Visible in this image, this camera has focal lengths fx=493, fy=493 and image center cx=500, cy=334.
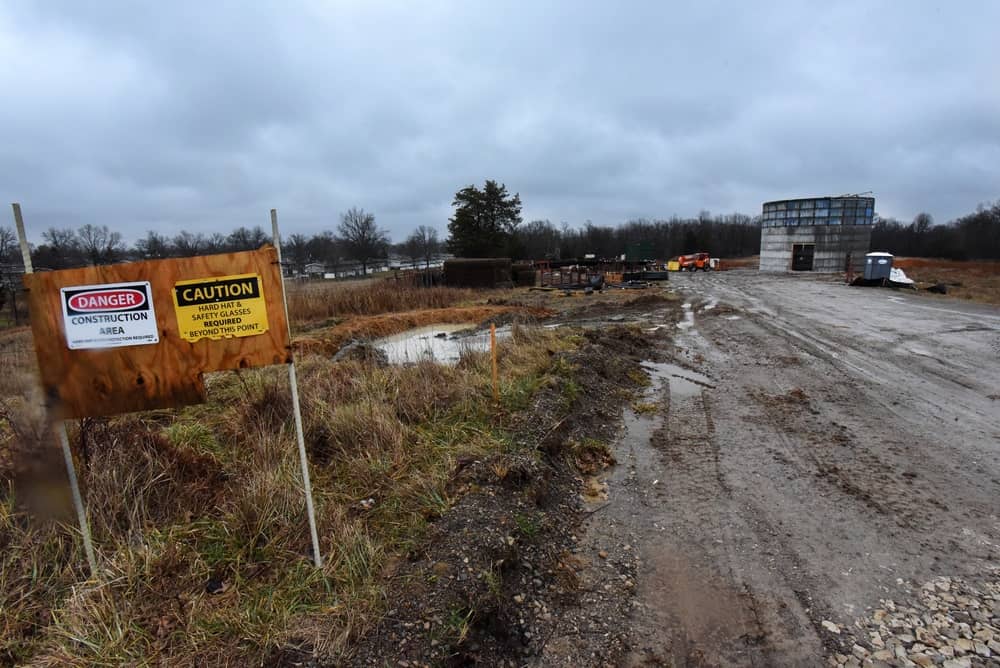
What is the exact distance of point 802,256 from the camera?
1716 inches

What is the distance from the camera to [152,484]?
12.1ft

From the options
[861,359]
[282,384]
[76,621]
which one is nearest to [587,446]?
[282,384]

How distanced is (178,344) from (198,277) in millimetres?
404

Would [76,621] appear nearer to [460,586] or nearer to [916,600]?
[460,586]

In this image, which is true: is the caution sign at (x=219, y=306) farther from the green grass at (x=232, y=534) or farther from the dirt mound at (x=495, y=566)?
the dirt mound at (x=495, y=566)

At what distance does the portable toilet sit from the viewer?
2675cm

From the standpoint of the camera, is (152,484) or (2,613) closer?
(2,613)

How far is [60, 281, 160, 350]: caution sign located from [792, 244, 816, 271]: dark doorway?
50.1 metres

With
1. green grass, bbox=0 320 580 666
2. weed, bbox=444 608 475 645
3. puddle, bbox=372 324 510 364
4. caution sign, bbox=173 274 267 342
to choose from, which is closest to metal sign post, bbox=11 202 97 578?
green grass, bbox=0 320 580 666

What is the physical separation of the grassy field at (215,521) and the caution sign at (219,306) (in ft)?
4.60

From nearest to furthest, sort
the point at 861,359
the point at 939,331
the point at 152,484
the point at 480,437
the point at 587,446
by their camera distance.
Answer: the point at 152,484 → the point at 480,437 → the point at 587,446 → the point at 861,359 → the point at 939,331

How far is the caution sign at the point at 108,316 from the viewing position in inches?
107

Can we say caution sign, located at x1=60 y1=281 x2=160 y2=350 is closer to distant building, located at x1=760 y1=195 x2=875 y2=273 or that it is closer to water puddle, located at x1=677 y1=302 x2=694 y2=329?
water puddle, located at x1=677 y1=302 x2=694 y2=329

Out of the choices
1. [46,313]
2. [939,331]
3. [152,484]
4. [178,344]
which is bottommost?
[939,331]
